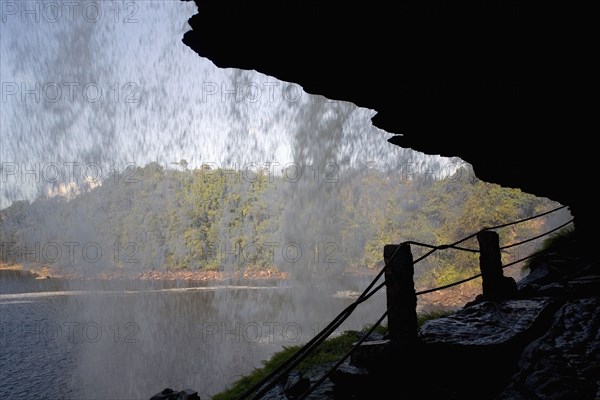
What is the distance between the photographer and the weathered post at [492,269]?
17.5 feet

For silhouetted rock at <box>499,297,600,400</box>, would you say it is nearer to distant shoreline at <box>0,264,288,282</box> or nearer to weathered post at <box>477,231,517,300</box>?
weathered post at <box>477,231,517,300</box>

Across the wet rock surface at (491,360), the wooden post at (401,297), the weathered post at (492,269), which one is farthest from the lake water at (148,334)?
the wooden post at (401,297)

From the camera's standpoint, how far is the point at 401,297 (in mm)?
3764

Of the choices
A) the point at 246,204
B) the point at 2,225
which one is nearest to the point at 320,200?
the point at 246,204

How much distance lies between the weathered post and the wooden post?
6.75 ft

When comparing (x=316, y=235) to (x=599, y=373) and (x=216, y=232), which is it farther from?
(x=599, y=373)

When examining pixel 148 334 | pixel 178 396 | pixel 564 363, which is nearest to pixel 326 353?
pixel 178 396

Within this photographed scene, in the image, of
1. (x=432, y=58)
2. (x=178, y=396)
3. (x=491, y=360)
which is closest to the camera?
(x=432, y=58)

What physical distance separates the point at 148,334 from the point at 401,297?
30448 mm

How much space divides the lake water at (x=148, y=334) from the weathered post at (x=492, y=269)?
1632 centimetres

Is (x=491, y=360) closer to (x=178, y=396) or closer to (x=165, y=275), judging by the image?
(x=178, y=396)

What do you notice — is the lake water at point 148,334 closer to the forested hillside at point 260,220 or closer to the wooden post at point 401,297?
the forested hillside at point 260,220

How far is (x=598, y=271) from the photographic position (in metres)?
5.68

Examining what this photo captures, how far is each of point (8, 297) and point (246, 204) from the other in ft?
132
